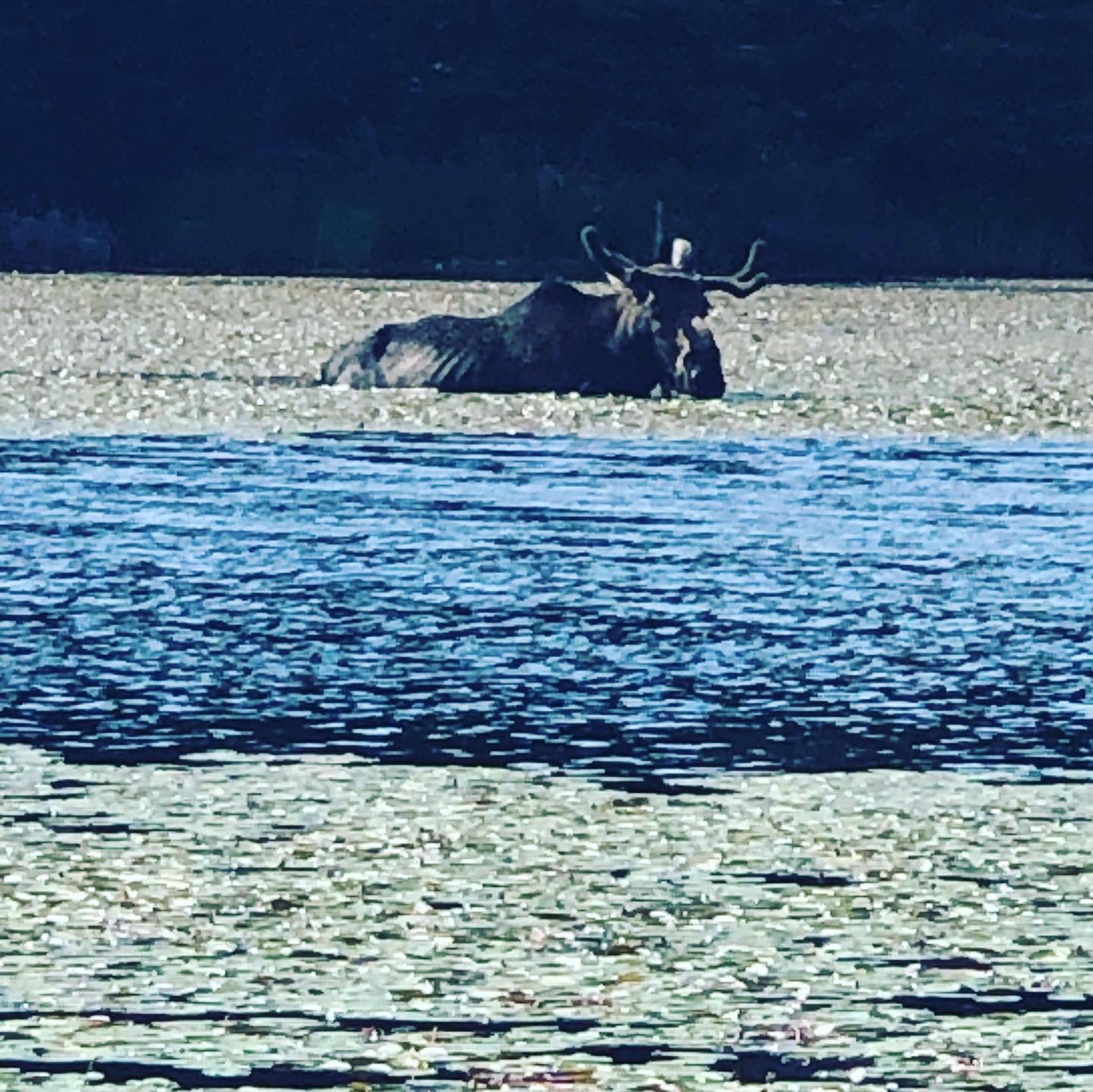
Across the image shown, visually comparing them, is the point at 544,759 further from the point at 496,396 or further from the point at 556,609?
the point at 496,396

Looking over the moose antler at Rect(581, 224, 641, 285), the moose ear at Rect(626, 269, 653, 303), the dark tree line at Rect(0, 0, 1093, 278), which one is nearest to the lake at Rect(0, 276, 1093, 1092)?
the moose antler at Rect(581, 224, 641, 285)

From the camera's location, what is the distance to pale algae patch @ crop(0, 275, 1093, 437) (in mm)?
15055

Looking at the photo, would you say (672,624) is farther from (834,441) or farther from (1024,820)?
(834,441)

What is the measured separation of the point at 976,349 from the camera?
19734mm

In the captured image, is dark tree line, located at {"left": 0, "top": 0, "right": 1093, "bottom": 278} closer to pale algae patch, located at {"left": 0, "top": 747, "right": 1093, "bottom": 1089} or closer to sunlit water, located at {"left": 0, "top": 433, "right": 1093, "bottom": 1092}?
sunlit water, located at {"left": 0, "top": 433, "right": 1093, "bottom": 1092}

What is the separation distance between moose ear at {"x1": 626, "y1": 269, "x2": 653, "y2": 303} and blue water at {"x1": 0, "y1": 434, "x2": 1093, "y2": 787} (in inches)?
217

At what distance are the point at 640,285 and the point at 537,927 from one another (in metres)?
13.6

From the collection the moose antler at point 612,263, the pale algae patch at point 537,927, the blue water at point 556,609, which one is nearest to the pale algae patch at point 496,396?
the moose antler at point 612,263

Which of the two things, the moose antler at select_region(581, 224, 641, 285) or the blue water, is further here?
the moose antler at select_region(581, 224, 641, 285)

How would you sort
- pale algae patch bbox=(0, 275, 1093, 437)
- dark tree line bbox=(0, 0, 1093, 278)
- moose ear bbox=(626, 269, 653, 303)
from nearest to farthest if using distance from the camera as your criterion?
1. pale algae patch bbox=(0, 275, 1093, 437)
2. moose ear bbox=(626, 269, 653, 303)
3. dark tree line bbox=(0, 0, 1093, 278)

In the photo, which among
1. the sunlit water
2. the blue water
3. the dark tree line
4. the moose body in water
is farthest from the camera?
the dark tree line

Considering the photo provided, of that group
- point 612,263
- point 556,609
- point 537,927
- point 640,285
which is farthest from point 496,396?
point 537,927

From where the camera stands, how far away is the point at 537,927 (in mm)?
5328

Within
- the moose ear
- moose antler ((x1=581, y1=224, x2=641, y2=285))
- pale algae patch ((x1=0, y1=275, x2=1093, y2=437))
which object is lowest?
pale algae patch ((x1=0, y1=275, x2=1093, y2=437))
